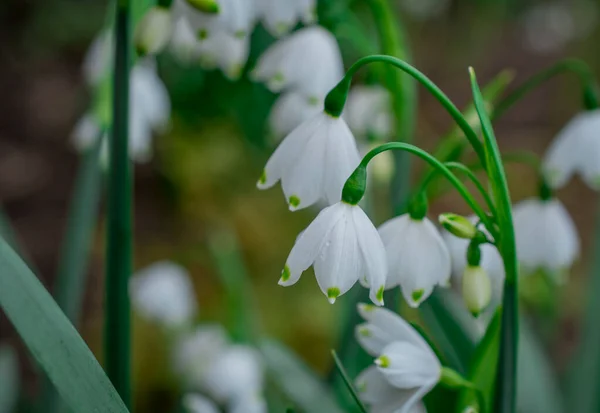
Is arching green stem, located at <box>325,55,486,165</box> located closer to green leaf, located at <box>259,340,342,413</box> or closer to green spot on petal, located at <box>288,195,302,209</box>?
green spot on petal, located at <box>288,195,302,209</box>

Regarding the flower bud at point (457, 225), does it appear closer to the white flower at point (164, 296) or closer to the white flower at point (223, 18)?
the white flower at point (223, 18)

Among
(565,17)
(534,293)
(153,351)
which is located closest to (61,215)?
(153,351)

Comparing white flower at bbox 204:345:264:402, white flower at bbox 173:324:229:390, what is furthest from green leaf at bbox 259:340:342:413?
white flower at bbox 173:324:229:390

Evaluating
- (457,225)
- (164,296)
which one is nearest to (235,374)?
(164,296)

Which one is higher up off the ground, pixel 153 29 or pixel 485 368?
pixel 153 29

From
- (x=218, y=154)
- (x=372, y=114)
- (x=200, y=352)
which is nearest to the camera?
(x=372, y=114)

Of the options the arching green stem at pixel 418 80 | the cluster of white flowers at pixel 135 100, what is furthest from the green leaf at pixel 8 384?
the arching green stem at pixel 418 80

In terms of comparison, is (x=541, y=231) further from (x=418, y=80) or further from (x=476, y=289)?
(x=418, y=80)
